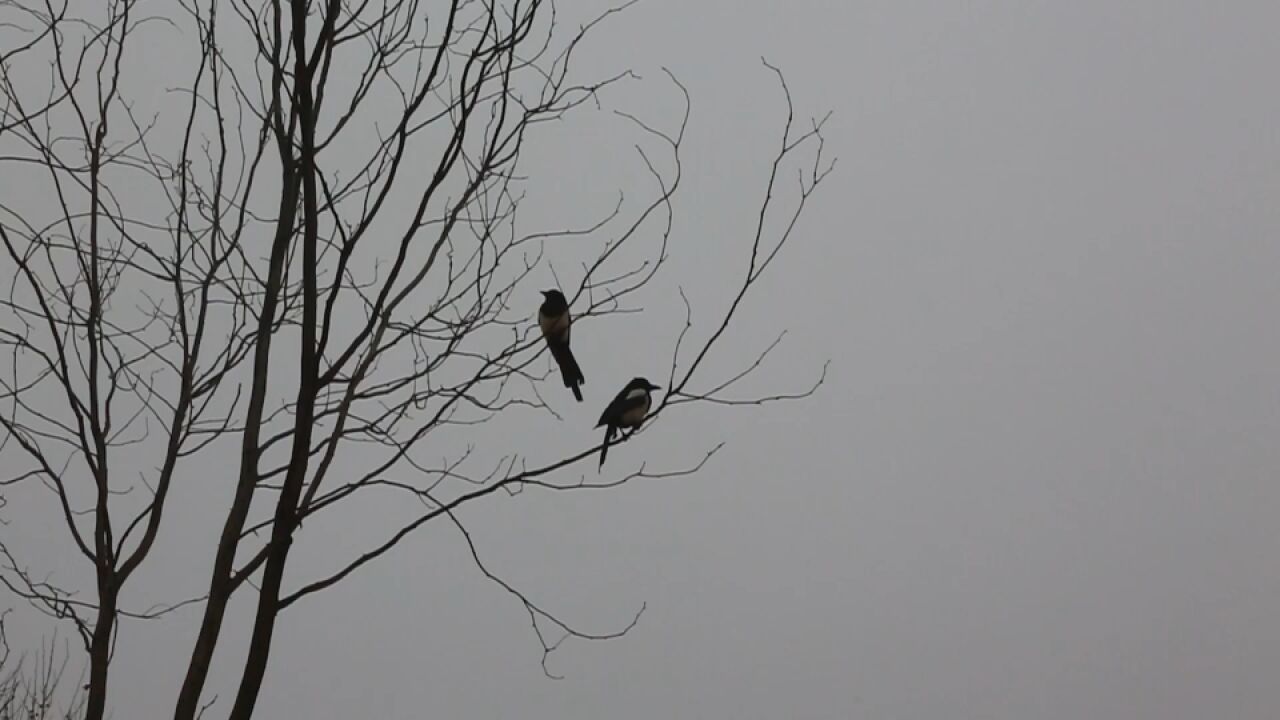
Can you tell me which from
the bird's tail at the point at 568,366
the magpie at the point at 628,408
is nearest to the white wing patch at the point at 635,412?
Result: the magpie at the point at 628,408

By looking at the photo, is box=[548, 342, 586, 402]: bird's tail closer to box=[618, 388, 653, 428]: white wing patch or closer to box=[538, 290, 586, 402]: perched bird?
box=[538, 290, 586, 402]: perched bird

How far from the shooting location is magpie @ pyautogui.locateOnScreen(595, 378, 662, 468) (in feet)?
8.92

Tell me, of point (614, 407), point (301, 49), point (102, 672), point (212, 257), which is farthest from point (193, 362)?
point (614, 407)

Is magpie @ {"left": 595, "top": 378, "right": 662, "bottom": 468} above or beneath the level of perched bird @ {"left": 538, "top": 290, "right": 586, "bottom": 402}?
beneath

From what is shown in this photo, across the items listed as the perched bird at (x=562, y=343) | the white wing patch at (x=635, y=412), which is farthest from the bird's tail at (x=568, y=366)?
the white wing patch at (x=635, y=412)

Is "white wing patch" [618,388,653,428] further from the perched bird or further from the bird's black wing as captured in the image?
the perched bird

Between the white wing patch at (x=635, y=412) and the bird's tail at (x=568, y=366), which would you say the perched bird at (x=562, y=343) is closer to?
the bird's tail at (x=568, y=366)

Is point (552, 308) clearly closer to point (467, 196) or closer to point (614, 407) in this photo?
point (614, 407)

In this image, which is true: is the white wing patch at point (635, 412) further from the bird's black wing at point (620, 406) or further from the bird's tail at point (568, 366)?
the bird's tail at point (568, 366)

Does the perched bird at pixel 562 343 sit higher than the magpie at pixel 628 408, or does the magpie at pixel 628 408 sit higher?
the perched bird at pixel 562 343

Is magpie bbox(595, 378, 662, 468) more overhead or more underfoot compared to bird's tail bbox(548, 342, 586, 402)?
more underfoot

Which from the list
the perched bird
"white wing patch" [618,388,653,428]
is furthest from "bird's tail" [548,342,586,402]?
"white wing patch" [618,388,653,428]

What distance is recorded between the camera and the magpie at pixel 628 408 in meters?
2.72

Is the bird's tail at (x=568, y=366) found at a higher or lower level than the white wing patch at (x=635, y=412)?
higher
